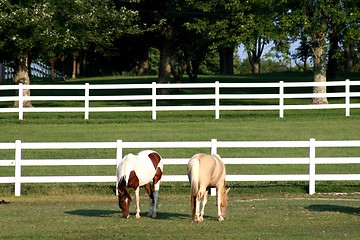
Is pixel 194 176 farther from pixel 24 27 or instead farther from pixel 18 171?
pixel 24 27

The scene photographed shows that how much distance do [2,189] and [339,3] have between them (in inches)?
880

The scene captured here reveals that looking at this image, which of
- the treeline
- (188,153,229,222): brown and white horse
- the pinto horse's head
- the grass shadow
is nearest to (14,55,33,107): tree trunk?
the treeline

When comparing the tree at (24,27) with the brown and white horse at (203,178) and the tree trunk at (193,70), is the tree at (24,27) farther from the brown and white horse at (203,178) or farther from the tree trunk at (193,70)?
the brown and white horse at (203,178)

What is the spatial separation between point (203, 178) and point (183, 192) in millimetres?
6834

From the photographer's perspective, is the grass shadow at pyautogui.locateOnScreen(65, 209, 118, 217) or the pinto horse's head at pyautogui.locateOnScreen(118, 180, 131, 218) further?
the grass shadow at pyautogui.locateOnScreen(65, 209, 118, 217)

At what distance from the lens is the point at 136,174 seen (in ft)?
49.6

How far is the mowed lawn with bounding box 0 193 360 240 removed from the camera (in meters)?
14.0

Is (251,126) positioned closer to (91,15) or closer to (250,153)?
(250,153)

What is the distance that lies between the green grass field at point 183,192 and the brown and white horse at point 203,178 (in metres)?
0.34

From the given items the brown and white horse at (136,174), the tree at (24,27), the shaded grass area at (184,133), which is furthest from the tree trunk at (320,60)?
the brown and white horse at (136,174)

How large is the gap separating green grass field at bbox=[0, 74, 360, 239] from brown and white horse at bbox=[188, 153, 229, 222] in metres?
0.34

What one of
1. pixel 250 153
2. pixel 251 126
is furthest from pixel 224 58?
pixel 250 153

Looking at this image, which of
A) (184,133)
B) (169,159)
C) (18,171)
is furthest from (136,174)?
(184,133)

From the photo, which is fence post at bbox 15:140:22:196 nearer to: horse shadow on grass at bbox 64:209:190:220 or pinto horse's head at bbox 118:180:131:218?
horse shadow on grass at bbox 64:209:190:220
